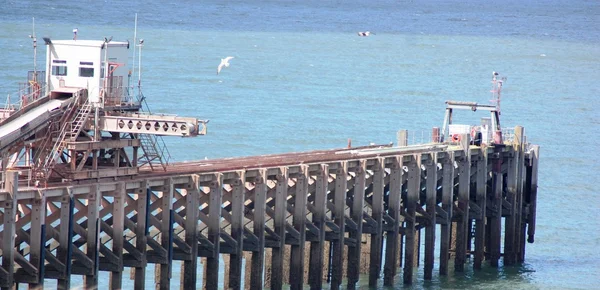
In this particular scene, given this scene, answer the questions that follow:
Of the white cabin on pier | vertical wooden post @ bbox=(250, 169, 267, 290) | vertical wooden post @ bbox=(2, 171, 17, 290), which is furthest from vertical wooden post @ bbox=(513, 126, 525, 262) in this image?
vertical wooden post @ bbox=(2, 171, 17, 290)

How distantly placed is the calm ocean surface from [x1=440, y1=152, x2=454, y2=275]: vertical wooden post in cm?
71

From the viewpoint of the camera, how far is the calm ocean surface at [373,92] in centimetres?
6219

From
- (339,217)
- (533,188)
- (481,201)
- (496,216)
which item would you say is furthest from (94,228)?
(533,188)

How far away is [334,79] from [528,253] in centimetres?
7112

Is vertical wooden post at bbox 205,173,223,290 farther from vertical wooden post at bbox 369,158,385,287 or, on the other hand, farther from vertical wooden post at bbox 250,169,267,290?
vertical wooden post at bbox 369,158,385,287

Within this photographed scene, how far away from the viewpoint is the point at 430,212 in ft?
164

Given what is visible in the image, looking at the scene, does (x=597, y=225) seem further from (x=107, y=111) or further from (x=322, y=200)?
(x=107, y=111)

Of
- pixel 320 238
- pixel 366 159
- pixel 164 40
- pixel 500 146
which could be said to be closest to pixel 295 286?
pixel 320 238

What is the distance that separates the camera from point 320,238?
A: 4478 cm

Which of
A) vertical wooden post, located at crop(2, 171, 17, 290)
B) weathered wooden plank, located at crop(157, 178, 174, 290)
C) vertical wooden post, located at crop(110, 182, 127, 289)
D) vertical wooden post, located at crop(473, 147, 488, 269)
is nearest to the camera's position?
vertical wooden post, located at crop(2, 171, 17, 290)

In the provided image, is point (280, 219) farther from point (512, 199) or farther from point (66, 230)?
point (512, 199)

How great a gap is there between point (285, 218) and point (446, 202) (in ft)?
30.4

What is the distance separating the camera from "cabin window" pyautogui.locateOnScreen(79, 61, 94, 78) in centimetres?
4031

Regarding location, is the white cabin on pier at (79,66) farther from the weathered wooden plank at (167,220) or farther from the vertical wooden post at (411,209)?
the vertical wooden post at (411,209)
